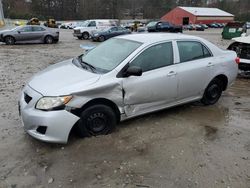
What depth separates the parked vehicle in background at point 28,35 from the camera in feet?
61.1

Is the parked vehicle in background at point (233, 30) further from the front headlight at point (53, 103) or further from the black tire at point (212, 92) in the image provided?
the front headlight at point (53, 103)

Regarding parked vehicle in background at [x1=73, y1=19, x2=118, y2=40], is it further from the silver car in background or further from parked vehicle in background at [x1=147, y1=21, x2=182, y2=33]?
the silver car in background

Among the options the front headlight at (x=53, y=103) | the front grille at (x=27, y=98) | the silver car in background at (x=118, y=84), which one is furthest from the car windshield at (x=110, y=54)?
the front grille at (x=27, y=98)

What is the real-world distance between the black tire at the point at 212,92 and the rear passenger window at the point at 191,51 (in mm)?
640

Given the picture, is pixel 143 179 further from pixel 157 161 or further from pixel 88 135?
pixel 88 135

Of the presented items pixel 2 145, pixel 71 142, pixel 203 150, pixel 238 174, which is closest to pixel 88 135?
pixel 71 142

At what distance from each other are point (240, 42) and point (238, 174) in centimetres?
610

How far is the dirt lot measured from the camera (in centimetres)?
333

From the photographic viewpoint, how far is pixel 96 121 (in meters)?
4.18

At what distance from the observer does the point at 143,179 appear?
3.34 m

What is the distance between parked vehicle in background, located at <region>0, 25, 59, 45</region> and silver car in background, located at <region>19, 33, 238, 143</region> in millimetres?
15402

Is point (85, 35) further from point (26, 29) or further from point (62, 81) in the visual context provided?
point (62, 81)

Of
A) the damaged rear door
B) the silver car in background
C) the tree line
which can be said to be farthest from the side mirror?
the tree line

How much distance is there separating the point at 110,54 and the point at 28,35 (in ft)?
52.6
